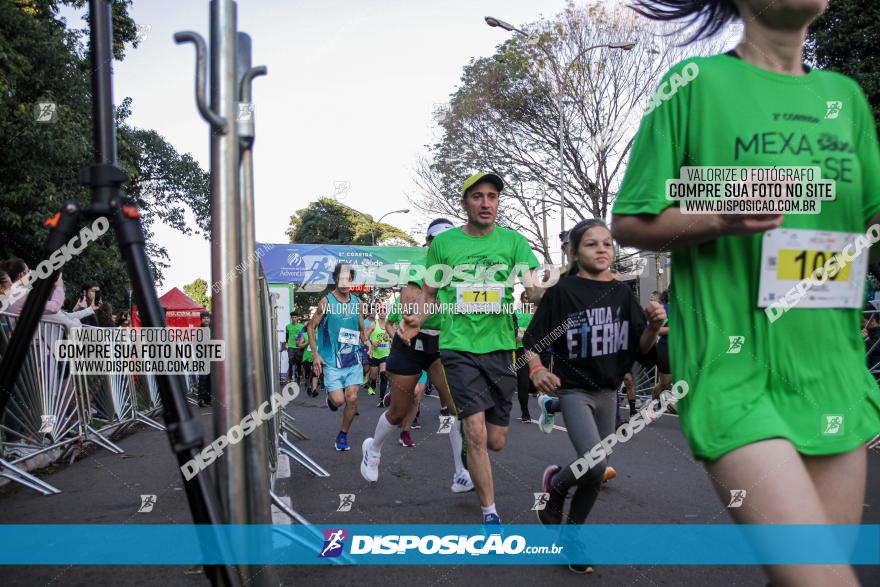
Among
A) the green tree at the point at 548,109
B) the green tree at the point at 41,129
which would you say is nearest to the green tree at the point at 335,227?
the green tree at the point at 548,109

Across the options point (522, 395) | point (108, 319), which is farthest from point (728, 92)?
point (108, 319)

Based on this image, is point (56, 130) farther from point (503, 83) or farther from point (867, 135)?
point (867, 135)

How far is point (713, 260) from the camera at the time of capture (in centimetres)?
158

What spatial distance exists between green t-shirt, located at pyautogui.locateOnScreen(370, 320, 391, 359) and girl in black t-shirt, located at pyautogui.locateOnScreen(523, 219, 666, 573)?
11.4 metres

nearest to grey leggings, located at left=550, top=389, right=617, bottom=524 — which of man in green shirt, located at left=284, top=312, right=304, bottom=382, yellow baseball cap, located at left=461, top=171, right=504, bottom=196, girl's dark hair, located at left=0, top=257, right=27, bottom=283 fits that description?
yellow baseball cap, located at left=461, top=171, right=504, bottom=196

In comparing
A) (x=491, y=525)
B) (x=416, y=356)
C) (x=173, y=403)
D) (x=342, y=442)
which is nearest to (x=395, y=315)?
(x=342, y=442)

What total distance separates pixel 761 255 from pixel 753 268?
32 millimetres

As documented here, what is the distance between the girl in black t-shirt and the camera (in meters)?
3.60

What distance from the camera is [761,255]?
5.09ft

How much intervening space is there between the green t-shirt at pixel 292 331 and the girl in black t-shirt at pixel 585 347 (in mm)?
15975

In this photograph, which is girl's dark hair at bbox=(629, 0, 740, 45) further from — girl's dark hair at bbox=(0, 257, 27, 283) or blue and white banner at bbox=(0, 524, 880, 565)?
girl's dark hair at bbox=(0, 257, 27, 283)

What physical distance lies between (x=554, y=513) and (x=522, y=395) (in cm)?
658

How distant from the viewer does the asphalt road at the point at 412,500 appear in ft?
10.9

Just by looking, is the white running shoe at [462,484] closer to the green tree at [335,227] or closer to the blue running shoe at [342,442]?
the blue running shoe at [342,442]
